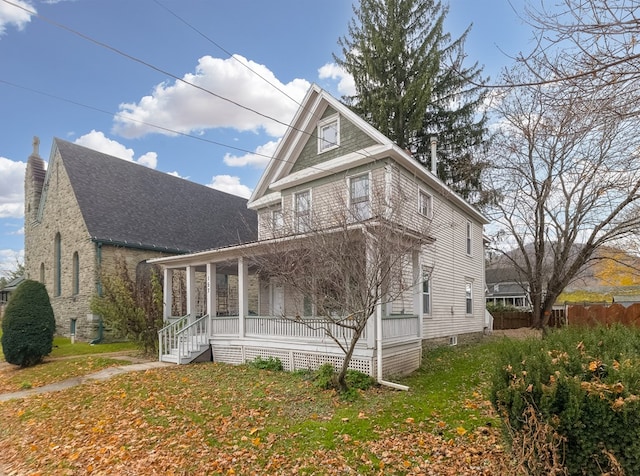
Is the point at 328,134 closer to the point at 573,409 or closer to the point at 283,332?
the point at 283,332

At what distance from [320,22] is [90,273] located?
46.4 feet

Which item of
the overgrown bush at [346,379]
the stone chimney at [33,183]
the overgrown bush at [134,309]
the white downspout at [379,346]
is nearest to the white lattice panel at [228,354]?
the overgrown bush at [134,309]

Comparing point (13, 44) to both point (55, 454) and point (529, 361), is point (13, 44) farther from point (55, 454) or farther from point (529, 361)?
point (529, 361)

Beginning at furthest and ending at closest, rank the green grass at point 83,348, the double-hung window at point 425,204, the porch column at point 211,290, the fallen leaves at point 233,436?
1. the green grass at point 83,348
2. the double-hung window at point 425,204
3. the porch column at point 211,290
4. the fallen leaves at point 233,436

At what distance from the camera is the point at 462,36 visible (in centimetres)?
2316

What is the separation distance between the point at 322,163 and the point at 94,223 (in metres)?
11.3

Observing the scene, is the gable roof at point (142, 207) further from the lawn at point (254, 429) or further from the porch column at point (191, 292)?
the lawn at point (254, 429)

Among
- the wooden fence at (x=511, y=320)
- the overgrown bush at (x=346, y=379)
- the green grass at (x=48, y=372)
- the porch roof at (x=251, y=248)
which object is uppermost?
the porch roof at (x=251, y=248)

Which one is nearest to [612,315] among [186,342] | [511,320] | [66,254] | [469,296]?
[469,296]

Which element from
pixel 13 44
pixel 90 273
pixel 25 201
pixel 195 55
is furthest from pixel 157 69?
pixel 25 201

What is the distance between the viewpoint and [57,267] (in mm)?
20891

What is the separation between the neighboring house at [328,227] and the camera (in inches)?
386

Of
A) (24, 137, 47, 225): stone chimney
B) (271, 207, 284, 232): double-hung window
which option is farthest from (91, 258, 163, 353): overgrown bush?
(24, 137, 47, 225): stone chimney

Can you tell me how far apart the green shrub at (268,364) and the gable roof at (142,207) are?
6987mm
